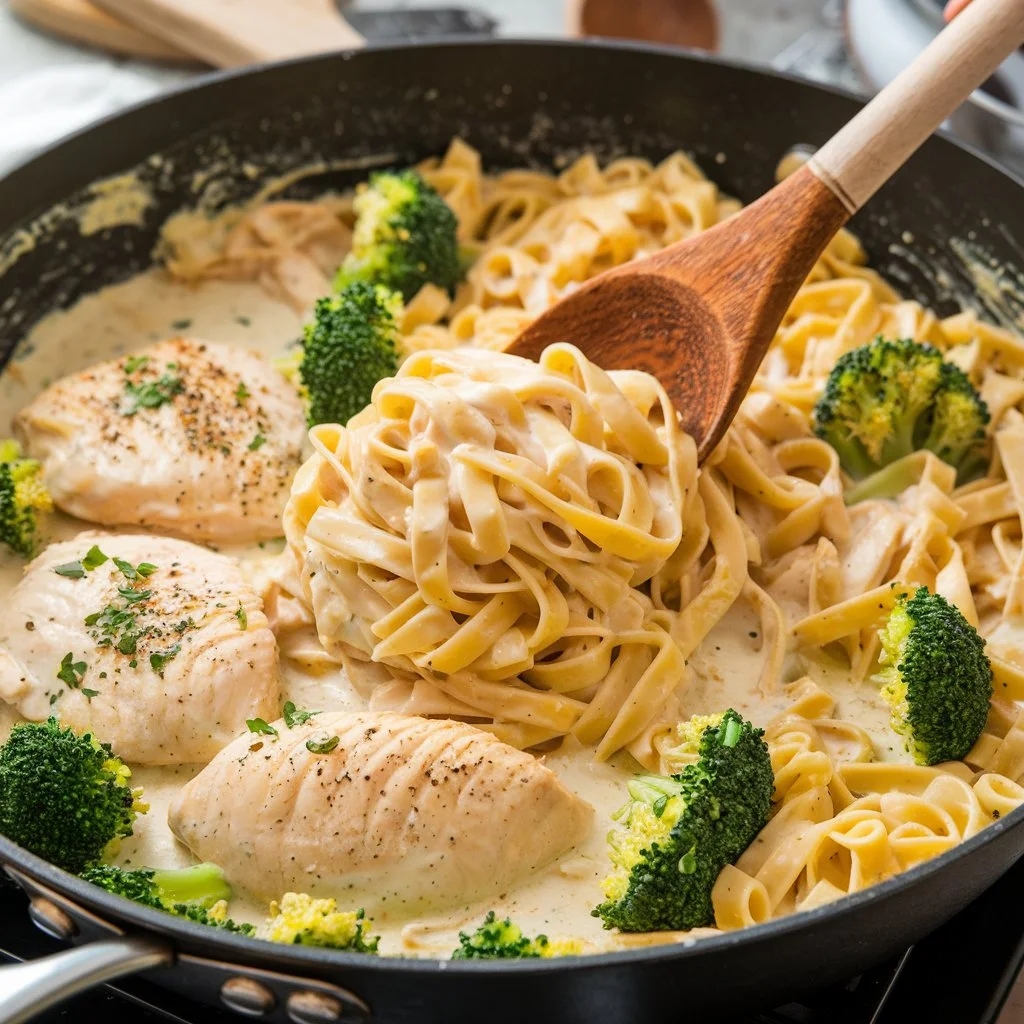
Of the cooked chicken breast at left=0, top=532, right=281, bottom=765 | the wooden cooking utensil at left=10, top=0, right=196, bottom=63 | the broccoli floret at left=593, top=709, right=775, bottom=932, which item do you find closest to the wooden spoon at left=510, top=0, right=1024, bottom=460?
the broccoli floret at left=593, top=709, right=775, bottom=932

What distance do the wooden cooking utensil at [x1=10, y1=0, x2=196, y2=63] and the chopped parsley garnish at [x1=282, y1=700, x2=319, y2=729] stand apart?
3.27 m

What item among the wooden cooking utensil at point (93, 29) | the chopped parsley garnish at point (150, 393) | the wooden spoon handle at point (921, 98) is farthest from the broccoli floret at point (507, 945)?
the wooden cooking utensil at point (93, 29)

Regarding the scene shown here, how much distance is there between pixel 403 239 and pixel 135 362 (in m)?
0.98

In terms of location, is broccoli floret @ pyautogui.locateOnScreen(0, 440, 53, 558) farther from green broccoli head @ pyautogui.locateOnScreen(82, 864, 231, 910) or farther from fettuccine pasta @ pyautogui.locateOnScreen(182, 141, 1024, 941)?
green broccoli head @ pyautogui.locateOnScreen(82, 864, 231, 910)

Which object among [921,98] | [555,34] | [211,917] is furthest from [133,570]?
[555,34]

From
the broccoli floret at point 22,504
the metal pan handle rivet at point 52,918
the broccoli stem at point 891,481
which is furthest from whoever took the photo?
the broccoli stem at point 891,481

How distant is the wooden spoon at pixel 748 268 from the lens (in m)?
3.31

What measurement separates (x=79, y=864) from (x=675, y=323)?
209cm

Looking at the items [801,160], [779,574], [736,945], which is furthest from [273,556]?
[801,160]

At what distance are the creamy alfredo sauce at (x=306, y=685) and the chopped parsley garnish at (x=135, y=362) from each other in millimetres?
409

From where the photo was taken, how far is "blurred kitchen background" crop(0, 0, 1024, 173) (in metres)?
4.43

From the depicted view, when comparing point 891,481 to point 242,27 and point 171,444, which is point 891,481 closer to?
point 171,444

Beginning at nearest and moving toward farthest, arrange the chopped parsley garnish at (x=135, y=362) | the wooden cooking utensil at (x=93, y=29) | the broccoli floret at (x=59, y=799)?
the broccoli floret at (x=59, y=799)
the chopped parsley garnish at (x=135, y=362)
the wooden cooking utensil at (x=93, y=29)

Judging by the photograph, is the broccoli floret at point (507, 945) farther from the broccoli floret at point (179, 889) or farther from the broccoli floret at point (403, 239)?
the broccoli floret at point (403, 239)
